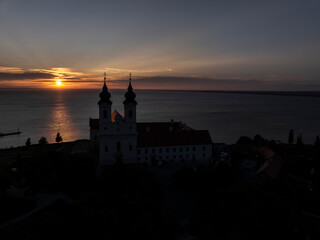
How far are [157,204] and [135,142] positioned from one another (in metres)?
21.4

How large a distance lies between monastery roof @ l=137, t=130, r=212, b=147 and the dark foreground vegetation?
341 inches

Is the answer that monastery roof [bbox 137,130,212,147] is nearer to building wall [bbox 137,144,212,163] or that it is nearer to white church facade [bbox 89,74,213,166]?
white church facade [bbox 89,74,213,166]

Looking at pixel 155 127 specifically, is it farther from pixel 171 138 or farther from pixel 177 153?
pixel 177 153

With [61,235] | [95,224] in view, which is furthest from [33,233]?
[95,224]

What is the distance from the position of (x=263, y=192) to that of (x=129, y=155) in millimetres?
25429

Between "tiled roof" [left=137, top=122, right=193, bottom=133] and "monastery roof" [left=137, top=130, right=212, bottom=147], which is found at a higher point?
"tiled roof" [left=137, top=122, right=193, bottom=133]

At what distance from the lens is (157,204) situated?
63.9 ft

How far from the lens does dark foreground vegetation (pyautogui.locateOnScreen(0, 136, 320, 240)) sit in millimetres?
14633

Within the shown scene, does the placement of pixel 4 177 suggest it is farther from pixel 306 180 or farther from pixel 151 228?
pixel 306 180

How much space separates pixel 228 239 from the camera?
17.0m

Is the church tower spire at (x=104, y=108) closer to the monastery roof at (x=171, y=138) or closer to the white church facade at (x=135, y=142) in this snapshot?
the white church facade at (x=135, y=142)

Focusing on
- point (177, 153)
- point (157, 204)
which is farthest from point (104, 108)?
point (157, 204)

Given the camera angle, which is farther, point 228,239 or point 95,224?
point 228,239

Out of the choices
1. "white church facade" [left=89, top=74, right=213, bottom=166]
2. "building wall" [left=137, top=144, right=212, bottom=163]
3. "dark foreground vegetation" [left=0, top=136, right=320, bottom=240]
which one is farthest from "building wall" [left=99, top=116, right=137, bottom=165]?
"dark foreground vegetation" [left=0, top=136, right=320, bottom=240]
